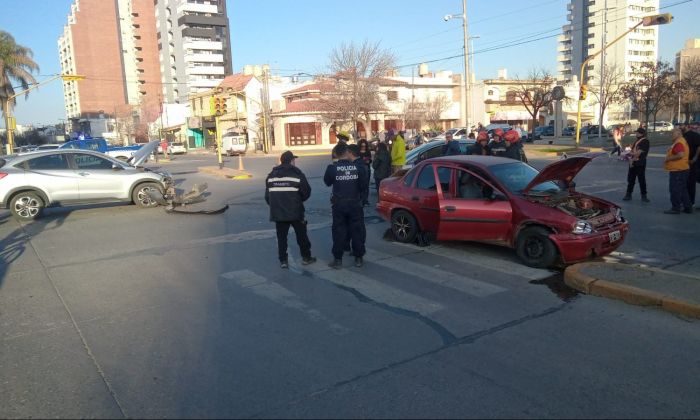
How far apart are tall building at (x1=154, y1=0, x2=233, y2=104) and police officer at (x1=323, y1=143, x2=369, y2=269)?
9293 cm

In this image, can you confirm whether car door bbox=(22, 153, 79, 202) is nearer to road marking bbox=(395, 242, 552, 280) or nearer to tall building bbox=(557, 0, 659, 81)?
road marking bbox=(395, 242, 552, 280)

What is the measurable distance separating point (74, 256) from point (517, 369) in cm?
750

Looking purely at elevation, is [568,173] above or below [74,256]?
above

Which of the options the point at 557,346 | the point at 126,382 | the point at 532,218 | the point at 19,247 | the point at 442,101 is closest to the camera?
the point at 126,382

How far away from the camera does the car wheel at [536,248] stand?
279 inches

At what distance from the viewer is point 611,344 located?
4.71 metres

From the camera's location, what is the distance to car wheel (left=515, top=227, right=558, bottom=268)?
7.09 m

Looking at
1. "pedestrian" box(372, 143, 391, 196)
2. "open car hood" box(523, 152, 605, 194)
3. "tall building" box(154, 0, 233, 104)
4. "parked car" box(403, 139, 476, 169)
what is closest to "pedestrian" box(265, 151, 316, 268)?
"open car hood" box(523, 152, 605, 194)

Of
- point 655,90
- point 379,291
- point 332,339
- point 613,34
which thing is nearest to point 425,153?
point 379,291

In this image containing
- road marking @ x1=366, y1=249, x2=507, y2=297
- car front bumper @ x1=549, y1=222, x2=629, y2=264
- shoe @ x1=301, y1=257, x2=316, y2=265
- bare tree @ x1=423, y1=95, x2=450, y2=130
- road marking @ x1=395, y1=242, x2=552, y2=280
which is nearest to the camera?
road marking @ x1=366, y1=249, x2=507, y2=297

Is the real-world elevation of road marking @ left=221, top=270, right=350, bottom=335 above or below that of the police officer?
below

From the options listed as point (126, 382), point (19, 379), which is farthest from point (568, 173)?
point (19, 379)

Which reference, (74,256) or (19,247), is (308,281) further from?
(19,247)

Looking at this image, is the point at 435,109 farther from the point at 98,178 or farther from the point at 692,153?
the point at 98,178
